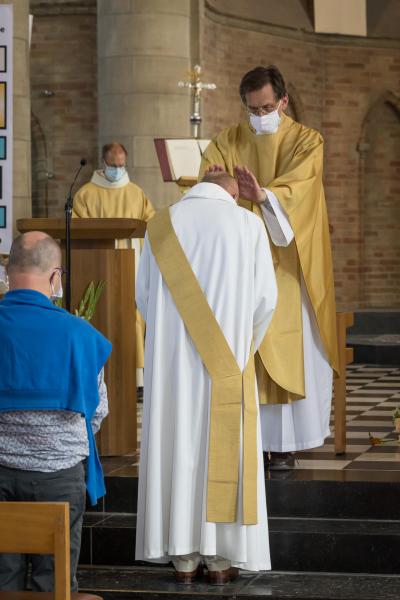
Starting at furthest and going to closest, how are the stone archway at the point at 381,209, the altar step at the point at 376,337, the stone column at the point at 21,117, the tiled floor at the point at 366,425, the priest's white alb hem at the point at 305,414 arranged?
the stone archway at the point at 381,209
the altar step at the point at 376,337
the stone column at the point at 21,117
the tiled floor at the point at 366,425
the priest's white alb hem at the point at 305,414

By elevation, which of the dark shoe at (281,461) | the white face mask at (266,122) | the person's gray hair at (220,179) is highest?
the white face mask at (266,122)

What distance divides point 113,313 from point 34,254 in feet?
9.53

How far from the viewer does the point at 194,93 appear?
1435 centimetres

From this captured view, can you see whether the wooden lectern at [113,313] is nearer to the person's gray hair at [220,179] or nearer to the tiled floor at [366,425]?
the tiled floor at [366,425]

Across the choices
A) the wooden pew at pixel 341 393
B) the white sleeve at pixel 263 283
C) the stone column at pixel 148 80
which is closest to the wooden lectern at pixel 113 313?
the wooden pew at pixel 341 393

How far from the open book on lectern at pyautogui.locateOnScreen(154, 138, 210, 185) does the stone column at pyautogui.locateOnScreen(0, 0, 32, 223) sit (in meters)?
1.51

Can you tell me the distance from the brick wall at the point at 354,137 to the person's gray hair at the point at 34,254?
13.4 m

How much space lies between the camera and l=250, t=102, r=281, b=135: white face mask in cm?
649

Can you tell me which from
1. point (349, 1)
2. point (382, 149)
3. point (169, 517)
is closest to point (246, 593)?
point (169, 517)

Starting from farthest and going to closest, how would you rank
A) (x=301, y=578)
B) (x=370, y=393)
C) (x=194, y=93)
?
(x=194, y=93), (x=370, y=393), (x=301, y=578)

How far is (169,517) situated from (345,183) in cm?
A: 1351

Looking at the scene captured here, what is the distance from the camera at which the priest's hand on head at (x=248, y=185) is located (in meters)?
6.01

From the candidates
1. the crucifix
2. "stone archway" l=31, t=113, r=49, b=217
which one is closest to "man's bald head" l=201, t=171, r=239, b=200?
the crucifix

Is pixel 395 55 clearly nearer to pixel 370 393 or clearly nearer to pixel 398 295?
pixel 398 295
